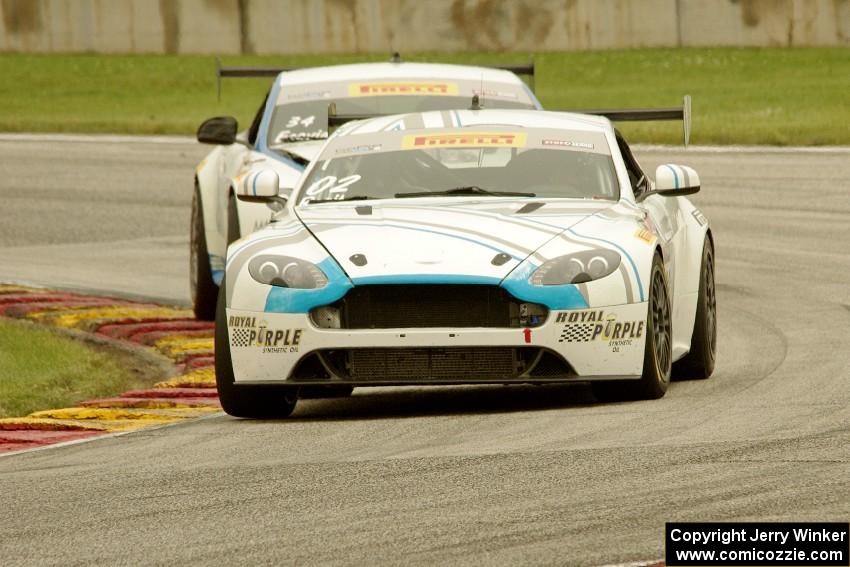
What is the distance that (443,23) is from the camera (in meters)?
34.0

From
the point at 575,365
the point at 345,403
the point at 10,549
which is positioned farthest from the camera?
→ the point at 345,403

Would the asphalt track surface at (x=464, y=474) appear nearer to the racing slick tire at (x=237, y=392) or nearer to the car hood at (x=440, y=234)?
the racing slick tire at (x=237, y=392)

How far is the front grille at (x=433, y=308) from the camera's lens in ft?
26.1

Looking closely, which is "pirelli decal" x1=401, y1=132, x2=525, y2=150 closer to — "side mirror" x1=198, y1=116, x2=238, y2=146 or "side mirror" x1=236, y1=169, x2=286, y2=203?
"side mirror" x1=236, y1=169, x2=286, y2=203

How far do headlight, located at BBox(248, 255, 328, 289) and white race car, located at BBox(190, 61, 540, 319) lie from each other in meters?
3.60

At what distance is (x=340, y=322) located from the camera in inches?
317

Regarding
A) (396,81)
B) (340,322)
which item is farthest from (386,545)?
(396,81)

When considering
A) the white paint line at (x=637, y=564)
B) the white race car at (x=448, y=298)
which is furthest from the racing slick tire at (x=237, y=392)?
the white paint line at (x=637, y=564)

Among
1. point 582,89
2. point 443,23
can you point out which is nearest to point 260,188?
point 582,89

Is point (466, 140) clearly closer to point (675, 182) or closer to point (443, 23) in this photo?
point (675, 182)

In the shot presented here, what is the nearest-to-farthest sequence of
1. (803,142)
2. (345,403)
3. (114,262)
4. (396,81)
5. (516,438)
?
(516,438)
(345,403)
(396,81)
(114,262)
(803,142)

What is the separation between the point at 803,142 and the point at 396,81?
10.2 metres

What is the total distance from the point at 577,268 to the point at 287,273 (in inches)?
45.4

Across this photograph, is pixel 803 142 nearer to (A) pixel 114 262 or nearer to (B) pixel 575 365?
(A) pixel 114 262
